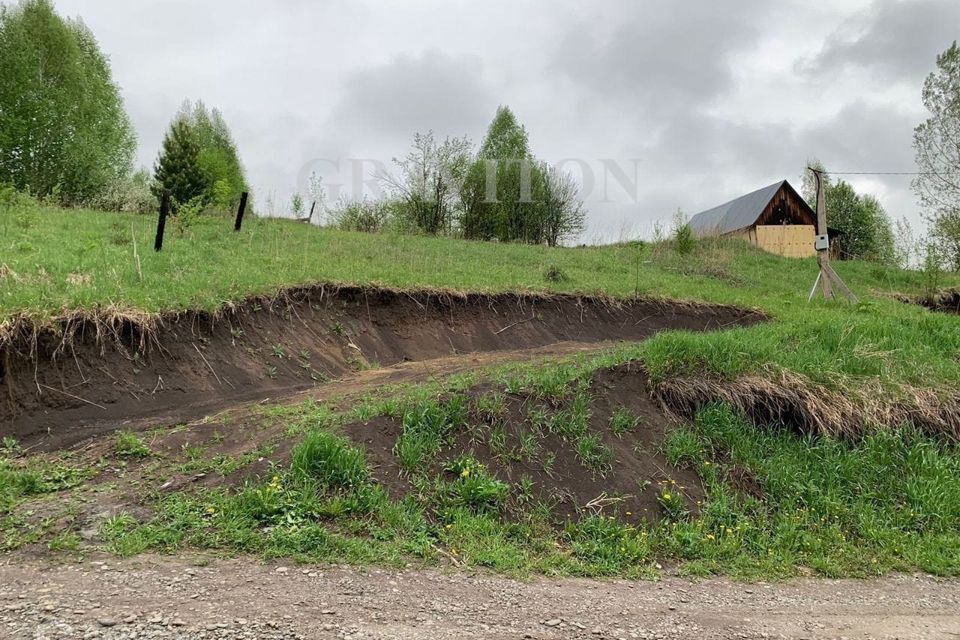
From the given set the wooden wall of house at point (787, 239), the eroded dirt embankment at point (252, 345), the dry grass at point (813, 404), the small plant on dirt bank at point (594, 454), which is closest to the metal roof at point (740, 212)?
the wooden wall of house at point (787, 239)

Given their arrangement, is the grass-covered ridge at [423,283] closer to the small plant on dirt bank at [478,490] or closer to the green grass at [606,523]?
the green grass at [606,523]

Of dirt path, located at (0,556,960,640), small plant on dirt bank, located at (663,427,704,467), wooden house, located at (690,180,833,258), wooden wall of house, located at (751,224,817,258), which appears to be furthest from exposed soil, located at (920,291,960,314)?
dirt path, located at (0,556,960,640)

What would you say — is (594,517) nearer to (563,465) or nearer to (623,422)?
(563,465)

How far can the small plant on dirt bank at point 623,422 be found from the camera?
6.18 m

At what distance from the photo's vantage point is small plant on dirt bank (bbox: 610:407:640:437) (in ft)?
20.3

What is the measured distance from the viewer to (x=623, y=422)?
626cm

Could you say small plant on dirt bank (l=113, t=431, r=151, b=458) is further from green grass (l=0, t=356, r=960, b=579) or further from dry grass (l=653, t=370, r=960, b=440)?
dry grass (l=653, t=370, r=960, b=440)

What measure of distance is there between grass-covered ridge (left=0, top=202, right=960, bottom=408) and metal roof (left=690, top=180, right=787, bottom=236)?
1437 centimetres

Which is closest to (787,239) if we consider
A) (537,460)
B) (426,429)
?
(537,460)

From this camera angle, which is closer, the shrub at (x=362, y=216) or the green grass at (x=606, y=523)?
the green grass at (x=606, y=523)

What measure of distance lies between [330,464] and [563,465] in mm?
2222

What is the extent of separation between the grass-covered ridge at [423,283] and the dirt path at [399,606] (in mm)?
3456

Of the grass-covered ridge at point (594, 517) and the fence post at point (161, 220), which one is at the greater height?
the fence post at point (161, 220)

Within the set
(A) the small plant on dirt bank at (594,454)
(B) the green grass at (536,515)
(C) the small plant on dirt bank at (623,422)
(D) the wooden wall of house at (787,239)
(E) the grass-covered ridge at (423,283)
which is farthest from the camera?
(D) the wooden wall of house at (787,239)
